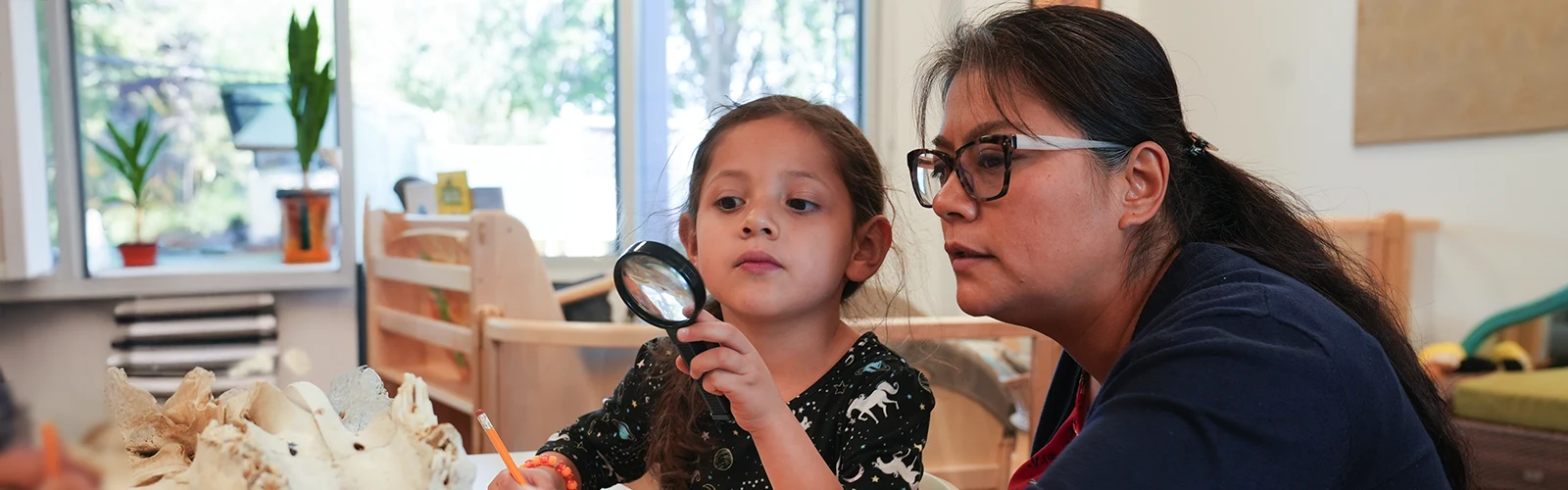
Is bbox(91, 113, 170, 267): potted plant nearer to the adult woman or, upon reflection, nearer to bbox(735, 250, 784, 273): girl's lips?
bbox(735, 250, 784, 273): girl's lips

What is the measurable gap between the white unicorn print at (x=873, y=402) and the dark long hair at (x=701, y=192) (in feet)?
0.65

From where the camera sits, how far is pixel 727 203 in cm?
124

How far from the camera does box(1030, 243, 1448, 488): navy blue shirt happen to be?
2.37ft

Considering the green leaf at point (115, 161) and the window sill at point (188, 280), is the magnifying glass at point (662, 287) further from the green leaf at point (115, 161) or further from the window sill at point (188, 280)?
the green leaf at point (115, 161)

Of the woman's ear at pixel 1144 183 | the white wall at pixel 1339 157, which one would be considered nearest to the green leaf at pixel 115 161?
the white wall at pixel 1339 157

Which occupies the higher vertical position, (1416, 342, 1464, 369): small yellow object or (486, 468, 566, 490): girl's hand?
(486, 468, 566, 490): girl's hand

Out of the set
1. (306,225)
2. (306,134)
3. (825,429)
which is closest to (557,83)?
(306,134)

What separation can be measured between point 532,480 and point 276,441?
499 millimetres

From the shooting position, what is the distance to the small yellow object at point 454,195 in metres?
3.62

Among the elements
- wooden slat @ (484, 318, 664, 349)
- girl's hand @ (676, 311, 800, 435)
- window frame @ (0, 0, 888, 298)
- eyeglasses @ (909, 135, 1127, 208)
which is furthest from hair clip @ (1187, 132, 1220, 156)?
window frame @ (0, 0, 888, 298)

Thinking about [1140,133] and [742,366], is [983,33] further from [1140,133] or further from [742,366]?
[742,366]

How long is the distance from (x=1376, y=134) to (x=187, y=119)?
4.57m

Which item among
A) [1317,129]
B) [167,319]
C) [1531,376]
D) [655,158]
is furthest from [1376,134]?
[167,319]

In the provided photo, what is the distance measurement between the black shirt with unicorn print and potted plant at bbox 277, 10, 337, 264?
308cm
